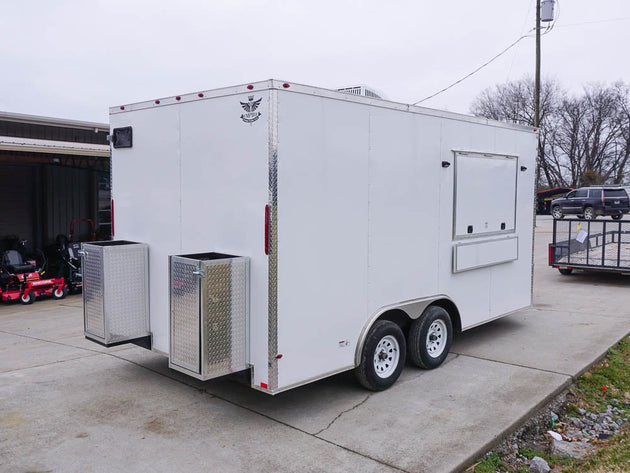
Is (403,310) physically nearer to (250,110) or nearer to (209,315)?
(209,315)

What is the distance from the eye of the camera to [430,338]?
20.6ft

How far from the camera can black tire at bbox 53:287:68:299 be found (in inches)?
428

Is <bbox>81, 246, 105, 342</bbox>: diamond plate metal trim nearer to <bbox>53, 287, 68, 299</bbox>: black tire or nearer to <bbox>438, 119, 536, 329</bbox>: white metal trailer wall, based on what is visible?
<bbox>438, 119, 536, 329</bbox>: white metal trailer wall

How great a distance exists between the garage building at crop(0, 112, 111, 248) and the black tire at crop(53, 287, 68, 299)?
281 centimetres

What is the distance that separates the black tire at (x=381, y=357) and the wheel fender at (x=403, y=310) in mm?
81

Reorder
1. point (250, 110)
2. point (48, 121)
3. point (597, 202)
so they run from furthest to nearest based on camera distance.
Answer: point (597, 202), point (48, 121), point (250, 110)

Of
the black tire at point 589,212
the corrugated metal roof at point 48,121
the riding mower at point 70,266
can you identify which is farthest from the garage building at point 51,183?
the black tire at point 589,212

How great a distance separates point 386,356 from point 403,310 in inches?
19.3

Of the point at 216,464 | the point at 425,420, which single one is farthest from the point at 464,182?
the point at 216,464

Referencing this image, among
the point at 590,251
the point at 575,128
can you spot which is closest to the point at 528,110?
the point at 575,128

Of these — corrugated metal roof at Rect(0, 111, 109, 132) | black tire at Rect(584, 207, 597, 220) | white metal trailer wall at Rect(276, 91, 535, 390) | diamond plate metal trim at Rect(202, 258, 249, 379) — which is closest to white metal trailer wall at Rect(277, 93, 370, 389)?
white metal trailer wall at Rect(276, 91, 535, 390)

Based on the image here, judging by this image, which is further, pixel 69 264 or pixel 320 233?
pixel 69 264

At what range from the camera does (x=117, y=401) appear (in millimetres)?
5246

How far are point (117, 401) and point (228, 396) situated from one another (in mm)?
1004
